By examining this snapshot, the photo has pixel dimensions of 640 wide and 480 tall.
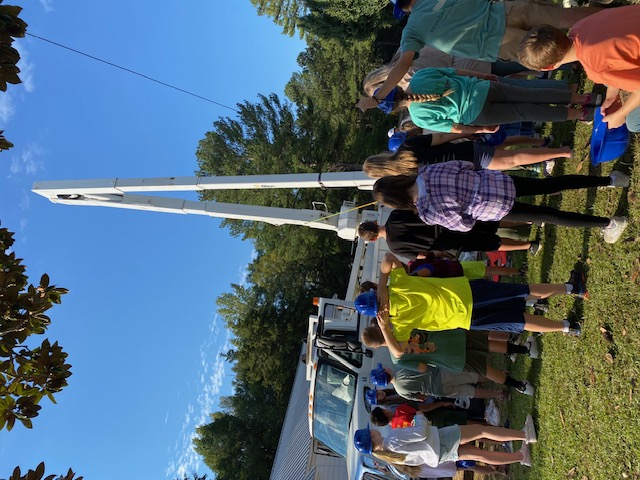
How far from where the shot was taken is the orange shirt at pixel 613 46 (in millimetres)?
3137

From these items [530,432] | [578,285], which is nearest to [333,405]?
[530,432]

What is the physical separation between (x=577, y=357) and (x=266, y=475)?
24.2 m

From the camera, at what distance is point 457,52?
15.6 feet

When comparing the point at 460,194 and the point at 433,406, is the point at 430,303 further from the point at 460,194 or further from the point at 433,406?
the point at 433,406

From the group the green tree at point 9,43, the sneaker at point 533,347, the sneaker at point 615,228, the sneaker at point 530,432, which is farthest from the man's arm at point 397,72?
the sneaker at point 530,432

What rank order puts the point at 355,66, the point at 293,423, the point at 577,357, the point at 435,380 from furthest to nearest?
the point at 355,66
the point at 293,423
the point at 435,380
the point at 577,357

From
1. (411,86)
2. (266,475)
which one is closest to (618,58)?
(411,86)

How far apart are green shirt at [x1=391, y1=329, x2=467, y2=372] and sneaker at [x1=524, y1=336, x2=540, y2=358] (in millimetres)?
1047

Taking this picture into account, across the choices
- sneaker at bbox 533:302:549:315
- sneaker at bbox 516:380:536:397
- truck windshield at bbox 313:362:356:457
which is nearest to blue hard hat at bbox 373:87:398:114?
sneaker at bbox 533:302:549:315

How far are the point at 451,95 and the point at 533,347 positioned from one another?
11.5 ft

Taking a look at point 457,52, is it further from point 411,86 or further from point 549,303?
point 549,303

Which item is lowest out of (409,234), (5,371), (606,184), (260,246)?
(5,371)

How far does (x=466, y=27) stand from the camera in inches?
182

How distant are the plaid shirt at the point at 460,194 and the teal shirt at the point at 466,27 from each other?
1.25 m
